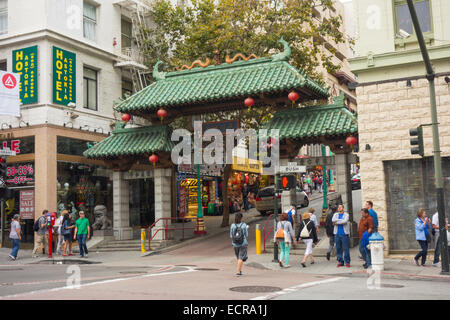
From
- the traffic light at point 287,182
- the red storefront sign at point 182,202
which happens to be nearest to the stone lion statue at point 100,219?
the red storefront sign at point 182,202

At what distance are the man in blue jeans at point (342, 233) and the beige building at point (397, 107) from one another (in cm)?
251

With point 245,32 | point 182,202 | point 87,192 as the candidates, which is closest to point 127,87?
point 87,192

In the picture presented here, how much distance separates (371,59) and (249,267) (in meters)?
8.40

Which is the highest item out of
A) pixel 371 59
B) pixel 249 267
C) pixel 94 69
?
pixel 94 69

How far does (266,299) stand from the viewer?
9547 mm

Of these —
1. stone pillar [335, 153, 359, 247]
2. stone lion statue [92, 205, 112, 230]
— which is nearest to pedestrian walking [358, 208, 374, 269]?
stone pillar [335, 153, 359, 247]

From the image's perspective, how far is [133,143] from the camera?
24.2 meters

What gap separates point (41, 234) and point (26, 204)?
2.38 meters

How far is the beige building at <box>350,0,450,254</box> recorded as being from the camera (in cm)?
1703

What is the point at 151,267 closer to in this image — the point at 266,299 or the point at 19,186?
the point at 266,299

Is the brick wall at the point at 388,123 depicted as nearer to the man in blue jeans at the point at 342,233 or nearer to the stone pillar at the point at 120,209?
the man in blue jeans at the point at 342,233

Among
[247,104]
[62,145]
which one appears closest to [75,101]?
[62,145]

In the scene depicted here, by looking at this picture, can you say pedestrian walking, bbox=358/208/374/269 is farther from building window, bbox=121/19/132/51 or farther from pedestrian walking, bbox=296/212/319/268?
building window, bbox=121/19/132/51
